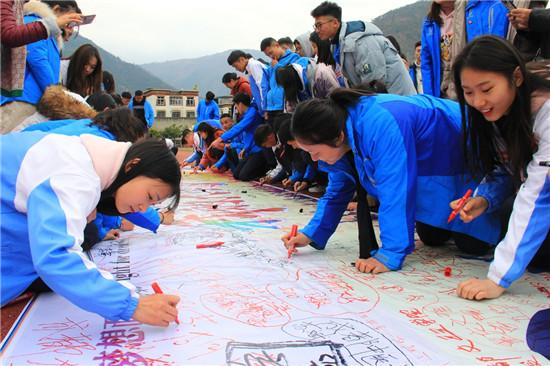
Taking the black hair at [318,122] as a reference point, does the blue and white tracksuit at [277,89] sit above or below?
above

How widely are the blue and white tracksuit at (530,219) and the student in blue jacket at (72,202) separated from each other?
997mm

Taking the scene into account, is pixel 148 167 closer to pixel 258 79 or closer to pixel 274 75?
pixel 274 75

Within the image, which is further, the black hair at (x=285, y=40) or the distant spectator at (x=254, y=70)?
the black hair at (x=285, y=40)

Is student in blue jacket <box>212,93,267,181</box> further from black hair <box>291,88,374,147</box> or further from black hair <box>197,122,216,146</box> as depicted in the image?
black hair <box>291,88,374,147</box>

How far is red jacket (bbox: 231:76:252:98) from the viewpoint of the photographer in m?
5.97

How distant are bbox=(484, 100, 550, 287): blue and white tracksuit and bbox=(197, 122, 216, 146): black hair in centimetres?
539

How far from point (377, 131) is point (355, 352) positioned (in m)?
0.90

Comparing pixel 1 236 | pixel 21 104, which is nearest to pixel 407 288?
pixel 1 236

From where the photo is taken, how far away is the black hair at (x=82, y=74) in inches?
131

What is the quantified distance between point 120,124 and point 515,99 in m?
1.57

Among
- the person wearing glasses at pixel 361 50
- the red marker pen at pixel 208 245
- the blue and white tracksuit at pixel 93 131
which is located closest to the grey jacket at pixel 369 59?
the person wearing glasses at pixel 361 50

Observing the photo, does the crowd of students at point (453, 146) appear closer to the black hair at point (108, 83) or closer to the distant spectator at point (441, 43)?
the distant spectator at point (441, 43)

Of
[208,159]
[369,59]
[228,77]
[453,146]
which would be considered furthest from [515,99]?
[208,159]

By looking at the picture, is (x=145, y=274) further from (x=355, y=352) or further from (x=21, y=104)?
(x=21, y=104)
